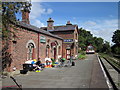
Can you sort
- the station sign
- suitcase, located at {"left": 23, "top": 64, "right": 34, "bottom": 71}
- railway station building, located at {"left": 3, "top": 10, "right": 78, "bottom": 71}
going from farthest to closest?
the station sign < suitcase, located at {"left": 23, "top": 64, "right": 34, "bottom": 71} < railway station building, located at {"left": 3, "top": 10, "right": 78, "bottom": 71}

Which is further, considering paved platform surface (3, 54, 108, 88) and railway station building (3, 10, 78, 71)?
railway station building (3, 10, 78, 71)

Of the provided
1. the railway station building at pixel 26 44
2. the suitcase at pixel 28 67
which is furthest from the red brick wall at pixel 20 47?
the suitcase at pixel 28 67

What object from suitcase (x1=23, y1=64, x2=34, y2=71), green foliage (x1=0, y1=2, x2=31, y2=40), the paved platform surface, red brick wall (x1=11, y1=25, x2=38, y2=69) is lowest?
the paved platform surface

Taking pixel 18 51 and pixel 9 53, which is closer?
pixel 9 53

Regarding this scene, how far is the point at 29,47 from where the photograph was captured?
12633mm

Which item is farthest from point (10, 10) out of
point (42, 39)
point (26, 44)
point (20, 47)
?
point (42, 39)

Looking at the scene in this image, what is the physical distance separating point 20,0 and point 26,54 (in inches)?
234

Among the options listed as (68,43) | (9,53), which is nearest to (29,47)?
(9,53)

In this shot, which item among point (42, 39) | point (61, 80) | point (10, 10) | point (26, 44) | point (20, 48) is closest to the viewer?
point (10, 10)

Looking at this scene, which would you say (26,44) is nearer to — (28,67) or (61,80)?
(28,67)

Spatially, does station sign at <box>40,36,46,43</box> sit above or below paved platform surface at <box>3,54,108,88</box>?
above

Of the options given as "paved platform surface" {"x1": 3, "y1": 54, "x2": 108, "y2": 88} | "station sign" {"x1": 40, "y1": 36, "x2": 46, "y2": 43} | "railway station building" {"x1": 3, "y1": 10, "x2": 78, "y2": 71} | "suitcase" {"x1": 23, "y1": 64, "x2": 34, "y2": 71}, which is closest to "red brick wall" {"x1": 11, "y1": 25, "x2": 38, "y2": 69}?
"railway station building" {"x1": 3, "y1": 10, "x2": 78, "y2": 71}

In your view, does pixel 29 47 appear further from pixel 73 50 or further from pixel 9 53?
pixel 73 50

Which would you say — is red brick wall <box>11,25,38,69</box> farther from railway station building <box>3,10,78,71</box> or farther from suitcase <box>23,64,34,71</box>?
suitcase <box>23,64,34,71</box>
